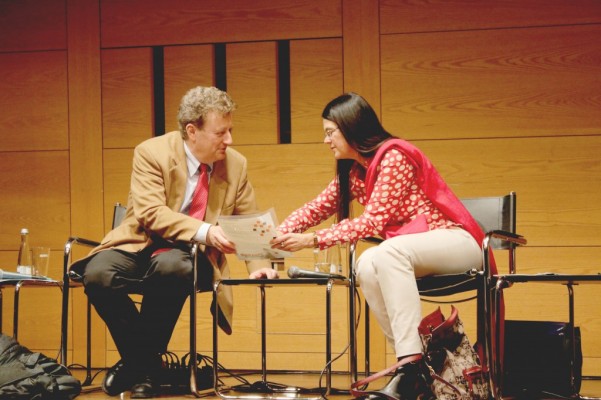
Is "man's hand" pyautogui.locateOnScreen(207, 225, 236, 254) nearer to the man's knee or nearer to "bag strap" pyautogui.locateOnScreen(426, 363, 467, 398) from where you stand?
the man's knee

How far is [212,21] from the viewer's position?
13.6 feet

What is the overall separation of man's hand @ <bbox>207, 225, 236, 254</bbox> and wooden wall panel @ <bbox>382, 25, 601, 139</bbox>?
1.35m

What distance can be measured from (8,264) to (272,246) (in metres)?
2.05

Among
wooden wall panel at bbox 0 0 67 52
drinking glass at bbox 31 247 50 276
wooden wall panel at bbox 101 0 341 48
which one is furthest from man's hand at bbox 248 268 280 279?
wooden wall panel at bbox 0 0 67 52

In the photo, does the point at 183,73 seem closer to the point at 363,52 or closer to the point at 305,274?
the point at 363,52

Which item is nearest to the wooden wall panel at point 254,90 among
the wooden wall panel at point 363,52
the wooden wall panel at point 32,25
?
the wooden wall panel at point 363,52

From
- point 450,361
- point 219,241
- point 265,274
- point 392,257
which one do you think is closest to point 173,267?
point 219,241

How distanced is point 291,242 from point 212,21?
69.2 inches

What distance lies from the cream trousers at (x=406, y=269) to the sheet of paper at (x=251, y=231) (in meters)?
0.35

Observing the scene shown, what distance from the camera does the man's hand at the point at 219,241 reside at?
2.94 meters

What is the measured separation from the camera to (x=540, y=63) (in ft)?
12.7

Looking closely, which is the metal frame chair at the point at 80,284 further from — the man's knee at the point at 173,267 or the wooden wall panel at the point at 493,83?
the wooden wall panel at the point at 493,83

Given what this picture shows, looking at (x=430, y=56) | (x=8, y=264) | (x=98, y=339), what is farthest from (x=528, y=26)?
(x=8, y=264)

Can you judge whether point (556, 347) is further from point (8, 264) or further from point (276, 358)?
point (8, 264)
